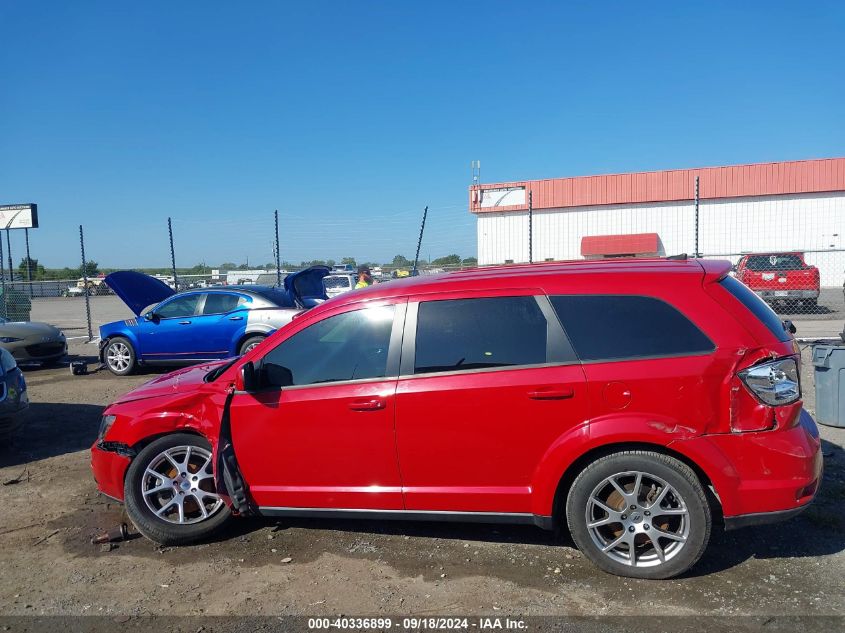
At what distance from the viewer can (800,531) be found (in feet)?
13.3

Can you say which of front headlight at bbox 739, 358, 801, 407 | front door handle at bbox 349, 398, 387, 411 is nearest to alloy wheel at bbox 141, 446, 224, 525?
front door handle at bbox 349, 398, 387, 411

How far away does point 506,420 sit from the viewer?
3555mm

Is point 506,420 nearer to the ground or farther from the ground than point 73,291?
farther from the ground

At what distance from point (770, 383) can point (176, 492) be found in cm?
368

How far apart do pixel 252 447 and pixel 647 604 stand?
2449 mm

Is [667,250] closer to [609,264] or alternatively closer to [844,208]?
[844,208]

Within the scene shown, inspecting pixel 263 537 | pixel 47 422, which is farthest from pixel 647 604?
pixel 47 422

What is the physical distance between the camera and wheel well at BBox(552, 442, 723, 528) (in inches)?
135

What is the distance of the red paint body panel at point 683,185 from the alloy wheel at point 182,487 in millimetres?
26834

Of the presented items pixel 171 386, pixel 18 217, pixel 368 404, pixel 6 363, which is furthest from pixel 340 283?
pixel 368 404

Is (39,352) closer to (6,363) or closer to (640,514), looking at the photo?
(6,363)

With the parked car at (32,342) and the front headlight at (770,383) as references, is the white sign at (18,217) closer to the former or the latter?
the parked car at (32,342)

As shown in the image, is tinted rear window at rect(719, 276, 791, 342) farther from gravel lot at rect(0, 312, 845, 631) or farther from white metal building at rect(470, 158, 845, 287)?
white metal building at rect(470, 158, 845, 287)

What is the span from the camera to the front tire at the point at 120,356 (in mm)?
10844
